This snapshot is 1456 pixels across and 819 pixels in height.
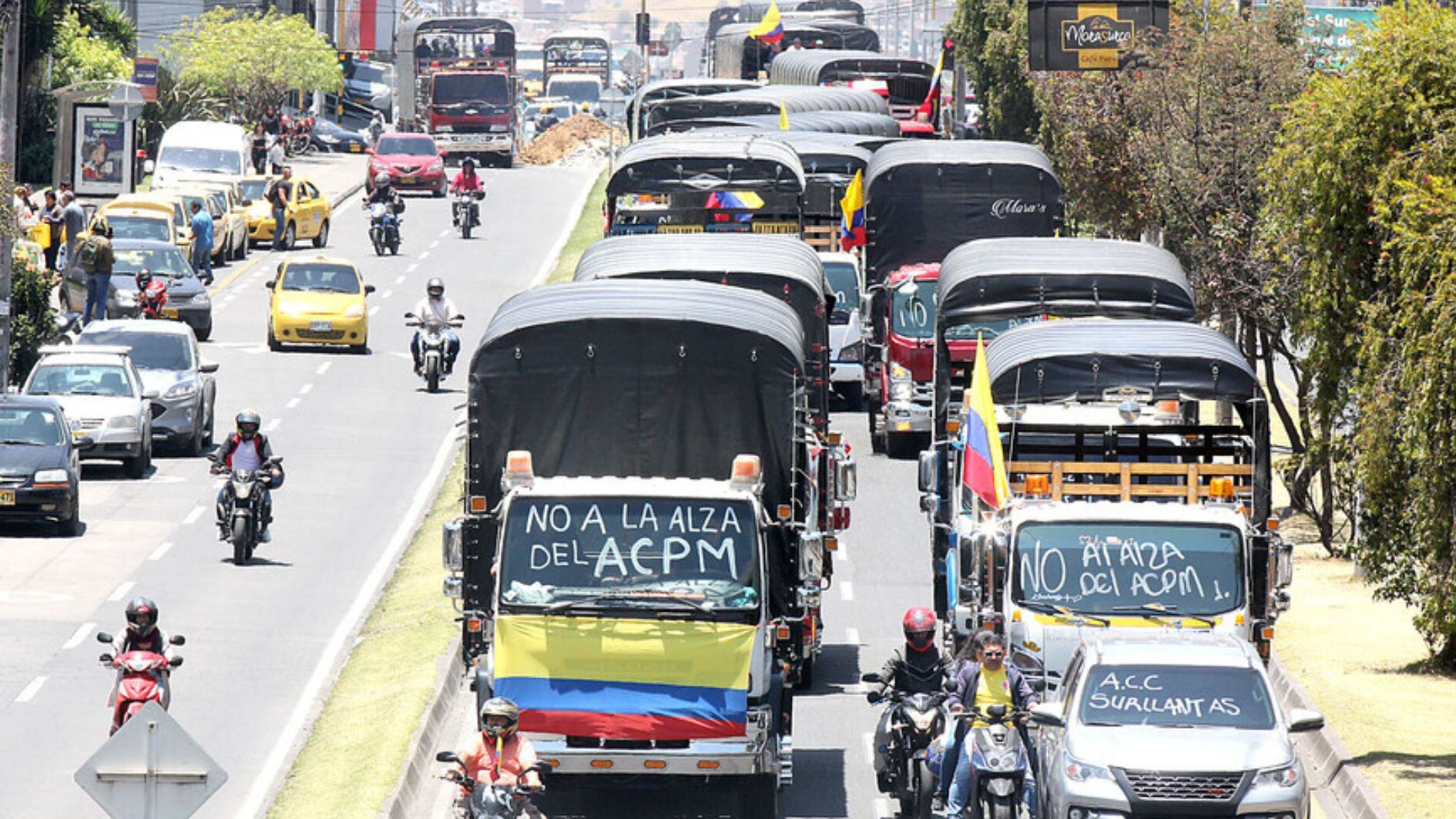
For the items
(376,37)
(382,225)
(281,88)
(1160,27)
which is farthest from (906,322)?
(376,37)

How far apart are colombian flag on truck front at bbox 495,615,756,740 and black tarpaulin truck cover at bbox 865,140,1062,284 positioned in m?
20.1

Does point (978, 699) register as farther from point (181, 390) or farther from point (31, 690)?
point (181, 390)

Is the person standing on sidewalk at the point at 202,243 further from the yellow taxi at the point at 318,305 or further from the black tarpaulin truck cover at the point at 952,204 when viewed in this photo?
the black tarpaulin truck cover at the point at 952,204

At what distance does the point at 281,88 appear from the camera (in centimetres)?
8500

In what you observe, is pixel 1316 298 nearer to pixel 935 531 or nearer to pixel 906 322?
pixel 935 531

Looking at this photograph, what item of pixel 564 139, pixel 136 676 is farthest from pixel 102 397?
pixel 564 139

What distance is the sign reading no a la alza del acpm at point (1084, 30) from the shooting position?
43312mm

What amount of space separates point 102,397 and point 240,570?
668 centimetres

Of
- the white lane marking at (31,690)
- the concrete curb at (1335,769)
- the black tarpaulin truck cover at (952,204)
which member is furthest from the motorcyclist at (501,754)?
the black tarpaulin truck cover at (952,204)

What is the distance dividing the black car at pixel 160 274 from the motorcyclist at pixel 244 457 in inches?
612

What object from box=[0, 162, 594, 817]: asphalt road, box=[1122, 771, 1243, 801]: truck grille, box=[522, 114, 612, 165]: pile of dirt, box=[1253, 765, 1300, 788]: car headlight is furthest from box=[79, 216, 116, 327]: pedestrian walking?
box=[522, 114, 612, 165]: pile of dirt

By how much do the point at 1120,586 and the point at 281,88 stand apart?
70066mm

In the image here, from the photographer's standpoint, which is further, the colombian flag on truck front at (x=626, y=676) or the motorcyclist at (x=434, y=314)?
the motorcyclist at (x=434, y=314)

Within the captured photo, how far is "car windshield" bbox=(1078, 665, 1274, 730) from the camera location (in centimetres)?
1566
